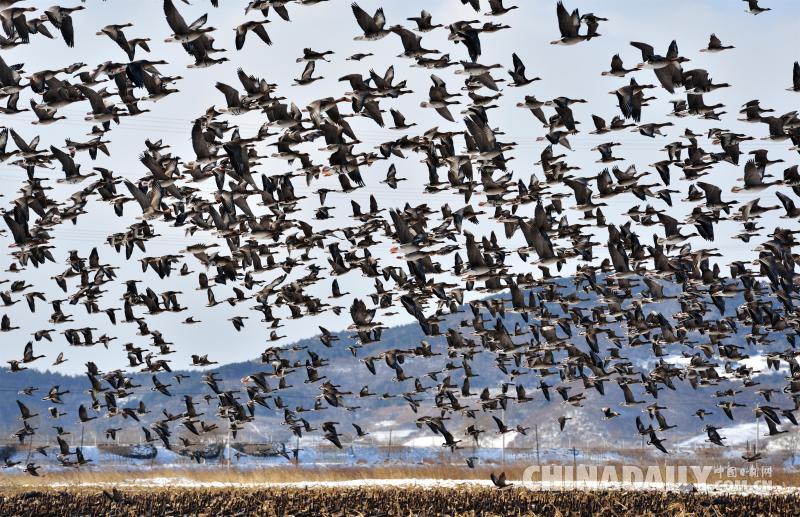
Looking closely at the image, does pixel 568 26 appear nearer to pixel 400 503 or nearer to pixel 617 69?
pixel 617 69

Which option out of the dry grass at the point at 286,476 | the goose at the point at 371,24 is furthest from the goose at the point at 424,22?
the dry grass at the point at 286,476

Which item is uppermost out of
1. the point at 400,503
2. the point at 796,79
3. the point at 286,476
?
the point at 796,79

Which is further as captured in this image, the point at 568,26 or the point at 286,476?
the point at 286,476

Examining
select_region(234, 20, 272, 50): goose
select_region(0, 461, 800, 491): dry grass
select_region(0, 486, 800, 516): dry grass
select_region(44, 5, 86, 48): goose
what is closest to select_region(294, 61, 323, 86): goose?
select_region(234, 20, 272, 50): goose

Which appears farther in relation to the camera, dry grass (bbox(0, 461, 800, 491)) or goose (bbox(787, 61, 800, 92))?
dry grass (bbox(0, 461, 800, 491))

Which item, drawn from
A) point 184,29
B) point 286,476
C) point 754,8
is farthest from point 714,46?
point 286,476

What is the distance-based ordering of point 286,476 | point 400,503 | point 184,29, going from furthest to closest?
point 286,476 → point 400,503 → point 184,29

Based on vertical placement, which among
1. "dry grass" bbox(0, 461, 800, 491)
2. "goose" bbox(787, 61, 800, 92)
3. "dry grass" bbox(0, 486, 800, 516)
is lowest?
"dry grass" bbox(0, 461, 800, 491)

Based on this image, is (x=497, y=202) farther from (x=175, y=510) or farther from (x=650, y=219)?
(x=175, y=510)

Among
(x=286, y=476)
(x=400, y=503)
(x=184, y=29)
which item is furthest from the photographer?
(x=286, y=476)

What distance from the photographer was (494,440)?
170m

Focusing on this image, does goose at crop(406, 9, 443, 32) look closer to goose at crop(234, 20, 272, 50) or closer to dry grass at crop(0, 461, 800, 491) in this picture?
goose at crop(234, 20, 272, 50)

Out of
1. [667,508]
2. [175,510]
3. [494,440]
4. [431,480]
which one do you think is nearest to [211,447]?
[431,480]

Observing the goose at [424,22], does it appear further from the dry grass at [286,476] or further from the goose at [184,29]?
the dry grass at [286,476]
